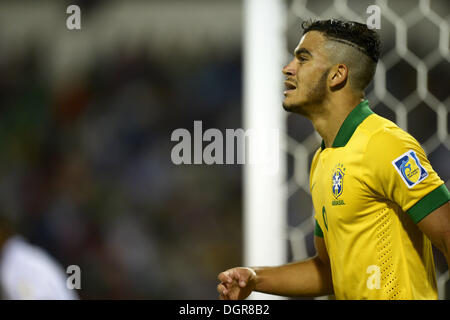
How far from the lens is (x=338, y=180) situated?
0.92 metres

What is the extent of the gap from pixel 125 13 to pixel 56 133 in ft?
1.84

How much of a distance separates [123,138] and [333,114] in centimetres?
152

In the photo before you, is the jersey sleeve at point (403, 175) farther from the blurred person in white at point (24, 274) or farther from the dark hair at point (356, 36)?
the blurred person in white at point (24, 274)

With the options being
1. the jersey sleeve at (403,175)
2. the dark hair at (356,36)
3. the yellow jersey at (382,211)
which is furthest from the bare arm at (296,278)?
the dark hair at (356,36)

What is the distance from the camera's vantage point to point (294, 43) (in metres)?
1.65

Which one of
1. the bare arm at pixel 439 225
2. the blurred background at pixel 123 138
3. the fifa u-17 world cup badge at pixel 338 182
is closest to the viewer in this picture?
the bare arm at pixel 439 225

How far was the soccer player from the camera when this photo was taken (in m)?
0.84

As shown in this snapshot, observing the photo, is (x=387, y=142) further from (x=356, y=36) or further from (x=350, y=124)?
(x=356, y=36)

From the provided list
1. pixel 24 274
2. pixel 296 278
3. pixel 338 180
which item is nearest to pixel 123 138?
pixel 24 274

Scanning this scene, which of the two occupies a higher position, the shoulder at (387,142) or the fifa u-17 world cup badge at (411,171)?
the shoulder at (387,142)

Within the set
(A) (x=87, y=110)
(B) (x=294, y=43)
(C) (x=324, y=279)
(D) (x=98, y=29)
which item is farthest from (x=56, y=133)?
(C) (x=324, y=279)

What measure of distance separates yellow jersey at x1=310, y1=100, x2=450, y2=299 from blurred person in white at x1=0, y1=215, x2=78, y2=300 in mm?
1048

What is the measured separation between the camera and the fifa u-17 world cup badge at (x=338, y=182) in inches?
35.7
